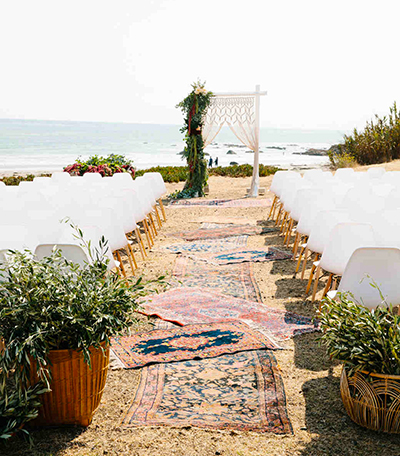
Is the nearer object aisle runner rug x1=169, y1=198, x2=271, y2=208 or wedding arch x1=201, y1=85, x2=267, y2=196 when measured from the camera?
aisle runner rug x1=169, y1=198, x2=271, y2=208

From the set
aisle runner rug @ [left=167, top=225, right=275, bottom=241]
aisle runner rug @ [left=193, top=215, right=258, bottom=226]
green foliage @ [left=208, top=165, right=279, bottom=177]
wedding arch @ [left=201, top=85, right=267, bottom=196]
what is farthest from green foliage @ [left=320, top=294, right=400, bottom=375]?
green foliage @ [left=208, top=165, right=279, bottom=177]

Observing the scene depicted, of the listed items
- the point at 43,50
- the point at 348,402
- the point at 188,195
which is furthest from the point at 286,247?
the point at 43,50

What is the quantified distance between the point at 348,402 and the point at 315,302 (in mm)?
1918

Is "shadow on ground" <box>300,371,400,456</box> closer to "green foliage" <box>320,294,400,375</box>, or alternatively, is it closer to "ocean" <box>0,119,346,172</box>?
"green foliage" <box>320,294,400,375</box>

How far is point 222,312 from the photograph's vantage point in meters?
4.02

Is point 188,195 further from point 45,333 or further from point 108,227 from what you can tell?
point 45,333

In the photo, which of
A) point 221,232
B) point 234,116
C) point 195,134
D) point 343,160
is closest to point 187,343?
point 221,232

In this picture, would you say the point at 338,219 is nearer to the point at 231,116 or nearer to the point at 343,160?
the point at 231,116

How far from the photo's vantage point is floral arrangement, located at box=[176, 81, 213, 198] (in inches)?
442

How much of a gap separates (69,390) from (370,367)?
4.70 ft

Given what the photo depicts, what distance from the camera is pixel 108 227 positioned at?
4488 mm

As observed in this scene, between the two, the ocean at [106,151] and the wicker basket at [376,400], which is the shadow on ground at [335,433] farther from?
the ocean at [106,151]

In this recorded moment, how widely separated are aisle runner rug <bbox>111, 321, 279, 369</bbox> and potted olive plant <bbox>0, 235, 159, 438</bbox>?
749 millimetres

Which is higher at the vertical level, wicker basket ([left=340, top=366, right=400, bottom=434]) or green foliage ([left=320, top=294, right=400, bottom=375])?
green foliage ([left=320, top=294, right=400, bottom=375])
